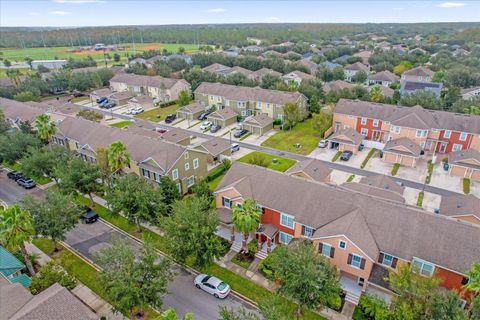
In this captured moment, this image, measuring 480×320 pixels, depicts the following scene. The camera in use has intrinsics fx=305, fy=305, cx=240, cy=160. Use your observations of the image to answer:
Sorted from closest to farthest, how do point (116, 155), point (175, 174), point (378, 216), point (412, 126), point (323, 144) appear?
1. point (378, 216)
2. point (116, 155)
3. point (175, 174)
4. point (412, 126)
5. point (323, 144)

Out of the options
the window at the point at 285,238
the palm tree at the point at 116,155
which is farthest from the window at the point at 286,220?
the palm tree at the point at 116,155

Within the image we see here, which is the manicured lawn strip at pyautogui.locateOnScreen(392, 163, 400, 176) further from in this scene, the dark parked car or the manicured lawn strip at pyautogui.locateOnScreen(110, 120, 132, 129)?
the manicured lawn strip at pyautogui.locateOnScreen(110, 120, 132, 129)

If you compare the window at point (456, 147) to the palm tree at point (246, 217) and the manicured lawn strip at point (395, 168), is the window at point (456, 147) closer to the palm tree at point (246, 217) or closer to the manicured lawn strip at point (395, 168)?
the manicured lawn strip at point (395, 168)

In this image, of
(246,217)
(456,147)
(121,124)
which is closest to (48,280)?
(246,217)

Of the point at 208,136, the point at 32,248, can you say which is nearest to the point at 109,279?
the point at 32,248

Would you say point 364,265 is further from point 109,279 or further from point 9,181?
point 9,181

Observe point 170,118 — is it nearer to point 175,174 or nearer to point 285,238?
point 175,174
